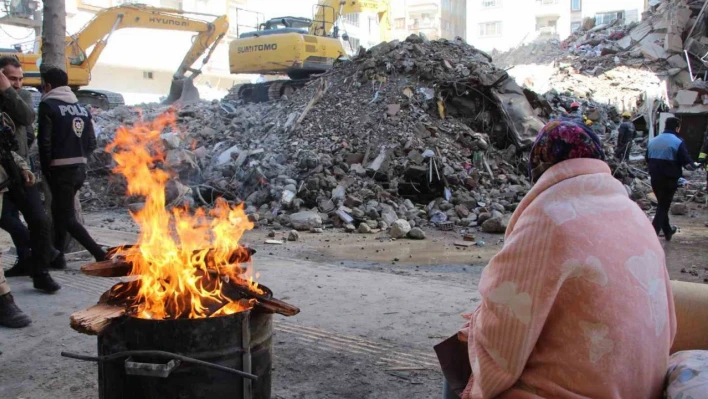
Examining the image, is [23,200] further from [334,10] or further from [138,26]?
[334,10]

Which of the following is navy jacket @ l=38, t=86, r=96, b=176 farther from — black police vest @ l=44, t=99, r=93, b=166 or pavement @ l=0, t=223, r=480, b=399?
pavement @ l=0, t=223, r=480, b=399

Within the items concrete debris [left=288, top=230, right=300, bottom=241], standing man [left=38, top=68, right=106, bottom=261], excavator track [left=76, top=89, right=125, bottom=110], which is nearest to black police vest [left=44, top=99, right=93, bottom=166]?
standing man [left=38, top=68, right=106, bottom=261]

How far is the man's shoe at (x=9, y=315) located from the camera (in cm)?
400

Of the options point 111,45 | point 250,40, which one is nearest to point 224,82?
point 111,45

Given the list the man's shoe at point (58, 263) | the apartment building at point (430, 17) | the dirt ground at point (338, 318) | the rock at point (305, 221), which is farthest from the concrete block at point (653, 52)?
the apartment building at point (430, 17)

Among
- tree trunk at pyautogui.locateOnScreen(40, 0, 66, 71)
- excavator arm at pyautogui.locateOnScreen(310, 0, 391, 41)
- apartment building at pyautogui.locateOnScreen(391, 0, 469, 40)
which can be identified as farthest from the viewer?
apartment building at pyautogui.locateOnScreen(391, 0, 469, 40)

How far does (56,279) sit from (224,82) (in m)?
39.4

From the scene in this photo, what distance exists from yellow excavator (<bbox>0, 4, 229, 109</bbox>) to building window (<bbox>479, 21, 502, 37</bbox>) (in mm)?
38828

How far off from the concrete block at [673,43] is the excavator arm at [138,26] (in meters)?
17.4

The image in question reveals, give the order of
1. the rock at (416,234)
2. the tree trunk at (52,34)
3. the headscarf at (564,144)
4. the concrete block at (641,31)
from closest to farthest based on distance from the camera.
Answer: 1. the headscarf at (564,144)
2. the tree trunk at (52,34)
3. the rock at (416,234)
4. the concrete block at (641,31)

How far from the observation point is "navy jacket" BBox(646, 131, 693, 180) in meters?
7.69

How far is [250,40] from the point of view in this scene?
57.5 ft

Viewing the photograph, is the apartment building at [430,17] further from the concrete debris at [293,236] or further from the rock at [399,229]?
the concrete debris at [293,236]

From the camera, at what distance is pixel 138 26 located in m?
16.9
